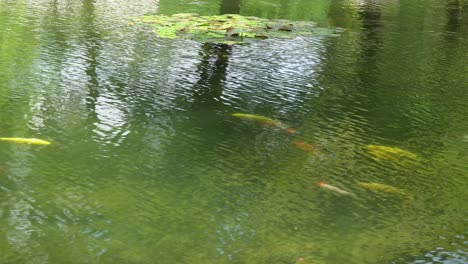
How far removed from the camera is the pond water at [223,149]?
4.79 m

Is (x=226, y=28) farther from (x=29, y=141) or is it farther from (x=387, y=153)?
(x=29, y=141)

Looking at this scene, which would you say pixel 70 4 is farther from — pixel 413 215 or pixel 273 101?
pixel 413 215

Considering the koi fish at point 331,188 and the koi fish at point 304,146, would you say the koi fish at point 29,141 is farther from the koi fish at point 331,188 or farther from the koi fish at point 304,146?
the koi fish at point 331,188

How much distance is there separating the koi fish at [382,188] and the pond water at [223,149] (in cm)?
9

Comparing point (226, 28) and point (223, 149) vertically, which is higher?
point (226, 28)

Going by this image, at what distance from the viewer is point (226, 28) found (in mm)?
12492

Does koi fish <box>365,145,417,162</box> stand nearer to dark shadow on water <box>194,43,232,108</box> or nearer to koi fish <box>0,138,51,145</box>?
dark shadow on water <box>194,43,232,108</box>

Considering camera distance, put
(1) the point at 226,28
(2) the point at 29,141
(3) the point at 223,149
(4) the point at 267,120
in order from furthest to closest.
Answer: (1) the point at 226,28 < (4) the point at 267,120 < (3) the point at 223,149 < (2) the point at 29,141

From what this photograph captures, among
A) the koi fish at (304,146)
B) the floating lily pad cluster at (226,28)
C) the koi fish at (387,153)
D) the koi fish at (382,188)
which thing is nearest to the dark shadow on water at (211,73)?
the floating lily pad cluster at (226,28)

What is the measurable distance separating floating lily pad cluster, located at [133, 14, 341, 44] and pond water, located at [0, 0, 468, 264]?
0.47 m

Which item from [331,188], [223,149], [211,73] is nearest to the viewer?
[331,188]

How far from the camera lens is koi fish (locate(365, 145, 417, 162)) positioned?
6.71 m

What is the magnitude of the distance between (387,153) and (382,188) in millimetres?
1020

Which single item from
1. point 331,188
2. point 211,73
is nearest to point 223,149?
point 331,188
